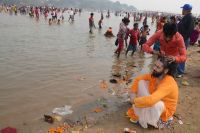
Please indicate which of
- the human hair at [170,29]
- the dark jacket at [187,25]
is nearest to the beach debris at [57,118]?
the human hair at [170,29]

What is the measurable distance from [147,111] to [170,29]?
160cm

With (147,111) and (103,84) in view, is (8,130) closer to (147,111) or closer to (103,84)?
(147,111)

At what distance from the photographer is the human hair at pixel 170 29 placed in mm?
Result: 5273

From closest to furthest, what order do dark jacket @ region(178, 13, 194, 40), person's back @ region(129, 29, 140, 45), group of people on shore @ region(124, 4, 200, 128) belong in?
group of people on shore @ region(124, 4, 200, 128) → dark jacket @ region(178, 13, 194, 40) → person's back @ region(129, 29, 140, 45)

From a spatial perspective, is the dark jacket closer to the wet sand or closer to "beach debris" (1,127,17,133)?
the wet sand

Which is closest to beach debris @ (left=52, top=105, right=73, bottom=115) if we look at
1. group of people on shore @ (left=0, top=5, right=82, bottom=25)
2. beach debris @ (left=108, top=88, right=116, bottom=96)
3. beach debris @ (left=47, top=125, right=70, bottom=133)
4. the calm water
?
the calm water

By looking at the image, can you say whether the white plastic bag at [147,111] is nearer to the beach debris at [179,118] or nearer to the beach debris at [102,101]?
the beach debris at [179,118]

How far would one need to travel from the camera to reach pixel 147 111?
503 centimetres

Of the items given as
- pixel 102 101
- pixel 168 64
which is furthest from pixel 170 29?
pixel 102 101

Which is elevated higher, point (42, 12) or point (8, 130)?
point (42, 12)

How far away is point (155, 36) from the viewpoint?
5.85 m

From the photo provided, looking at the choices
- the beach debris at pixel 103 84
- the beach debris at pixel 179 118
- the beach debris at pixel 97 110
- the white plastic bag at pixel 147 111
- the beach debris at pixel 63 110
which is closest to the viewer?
the white plastic bag at pixel 147 111

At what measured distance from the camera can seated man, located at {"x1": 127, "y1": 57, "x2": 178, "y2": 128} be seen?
4867 mm

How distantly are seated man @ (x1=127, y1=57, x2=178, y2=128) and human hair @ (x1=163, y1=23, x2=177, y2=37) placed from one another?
24.6 inches
